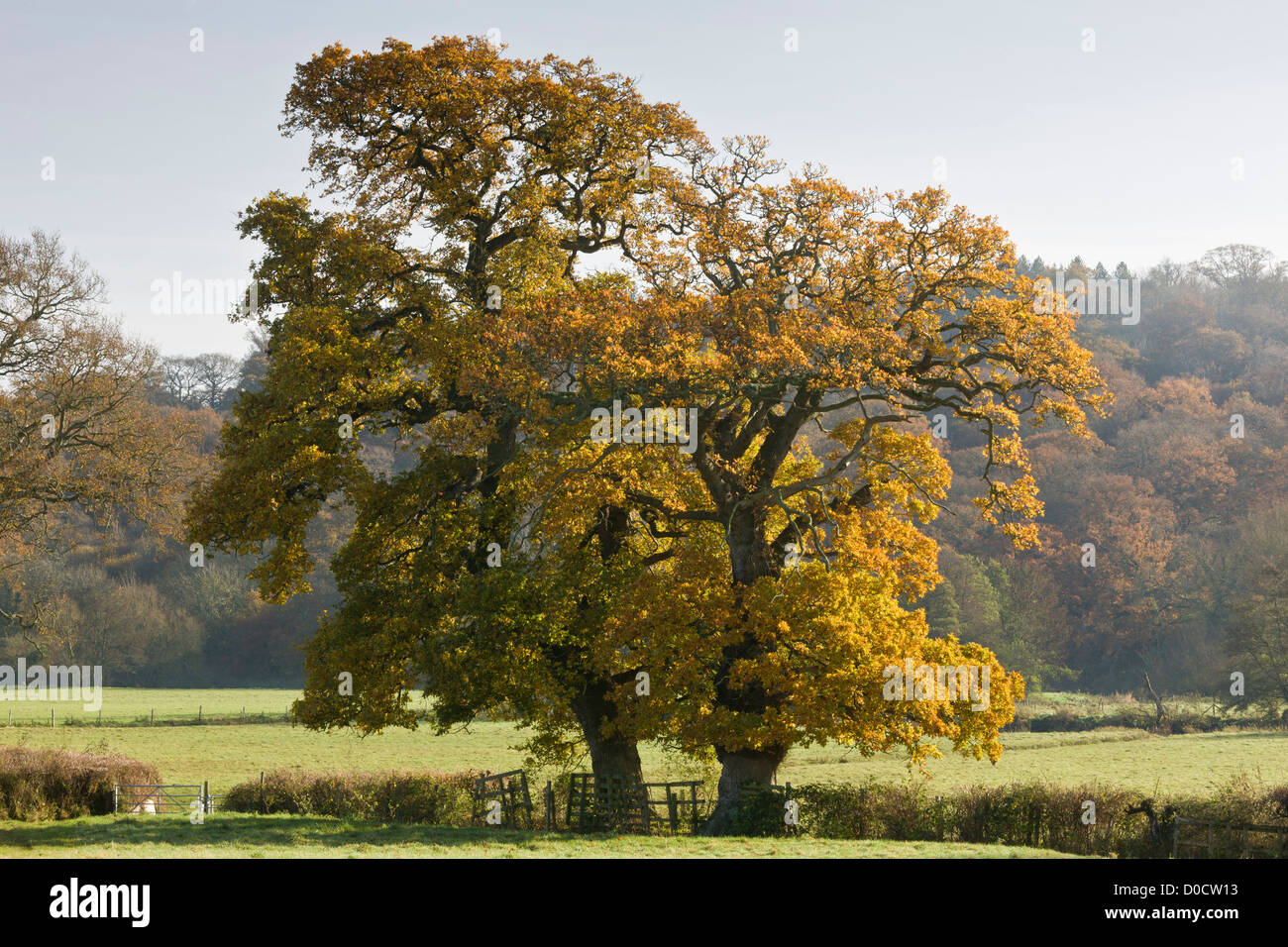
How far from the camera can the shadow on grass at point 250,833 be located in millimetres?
19297

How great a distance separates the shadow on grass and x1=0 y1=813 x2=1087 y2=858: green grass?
2 centimetres

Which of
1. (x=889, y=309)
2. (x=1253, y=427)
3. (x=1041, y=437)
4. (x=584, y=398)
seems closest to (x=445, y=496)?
(x=584, y=398)

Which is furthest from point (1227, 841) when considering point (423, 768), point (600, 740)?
point (423, 768)

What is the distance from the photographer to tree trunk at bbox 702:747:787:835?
23.2 meters

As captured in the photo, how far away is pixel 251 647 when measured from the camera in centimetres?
8762

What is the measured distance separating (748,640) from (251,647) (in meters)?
72.8

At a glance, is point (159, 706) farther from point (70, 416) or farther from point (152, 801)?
point (152, 801)

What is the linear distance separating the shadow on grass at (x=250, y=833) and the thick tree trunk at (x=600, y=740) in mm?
3349

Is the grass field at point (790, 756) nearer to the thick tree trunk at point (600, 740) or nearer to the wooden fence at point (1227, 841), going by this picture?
the thick tree trunk at point (600, 740)

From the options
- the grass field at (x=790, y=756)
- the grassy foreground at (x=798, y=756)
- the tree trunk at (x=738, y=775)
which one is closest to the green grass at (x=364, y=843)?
the tree trunk at (x=738, y=775)

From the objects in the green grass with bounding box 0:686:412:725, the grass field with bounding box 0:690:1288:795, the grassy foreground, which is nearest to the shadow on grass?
the grass field with bounding box 0:690:1288:795

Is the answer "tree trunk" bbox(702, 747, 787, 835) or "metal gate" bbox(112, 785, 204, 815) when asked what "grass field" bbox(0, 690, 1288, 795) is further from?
"tree trunk" bbox(702, 747, 787, 835)

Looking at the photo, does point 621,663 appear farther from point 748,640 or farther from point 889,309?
point 889,309

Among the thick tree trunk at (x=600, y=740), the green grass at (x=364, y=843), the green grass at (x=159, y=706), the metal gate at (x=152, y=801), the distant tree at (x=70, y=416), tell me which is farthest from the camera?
the green grass at (x=159, y=706)
